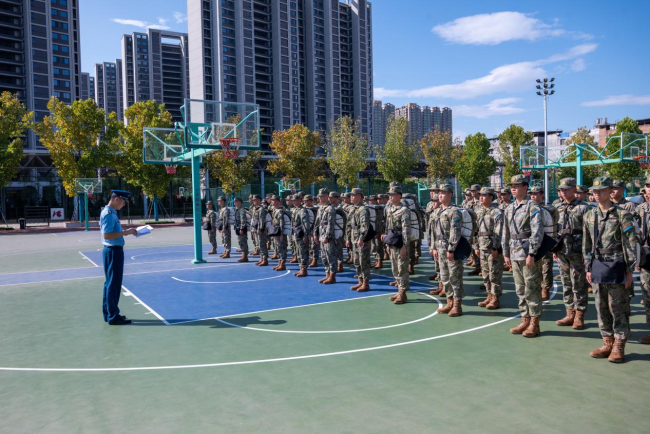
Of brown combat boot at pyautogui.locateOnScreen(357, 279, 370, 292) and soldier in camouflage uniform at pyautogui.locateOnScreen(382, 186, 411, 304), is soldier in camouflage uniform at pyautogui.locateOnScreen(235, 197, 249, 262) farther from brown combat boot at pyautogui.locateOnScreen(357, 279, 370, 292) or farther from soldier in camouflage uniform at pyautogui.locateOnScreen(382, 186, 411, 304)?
soldier in camouflage uniform at pyautogui.locateOnScreen(382, 186, 411, 304)

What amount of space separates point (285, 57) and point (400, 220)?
316ft

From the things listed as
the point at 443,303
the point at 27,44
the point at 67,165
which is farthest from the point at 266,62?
the point at 443,303

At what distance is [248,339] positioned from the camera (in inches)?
291

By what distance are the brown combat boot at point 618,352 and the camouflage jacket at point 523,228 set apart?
1611 mm

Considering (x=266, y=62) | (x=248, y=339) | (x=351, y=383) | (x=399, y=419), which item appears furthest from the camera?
(x=266, y=62)

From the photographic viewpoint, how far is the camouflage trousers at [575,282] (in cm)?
782

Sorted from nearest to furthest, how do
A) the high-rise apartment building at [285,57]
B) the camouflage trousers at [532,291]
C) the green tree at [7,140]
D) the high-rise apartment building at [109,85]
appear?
the camouflage trousers at [532,291]
the green tree at [7,140]
the high-rise apartment building at [285,57]
the high-rise apartment building at [109,85]

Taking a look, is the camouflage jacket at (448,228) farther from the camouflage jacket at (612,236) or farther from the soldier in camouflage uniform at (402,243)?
the camouflage jacket at (612,236)

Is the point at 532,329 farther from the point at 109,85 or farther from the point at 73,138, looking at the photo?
the point at 109,85

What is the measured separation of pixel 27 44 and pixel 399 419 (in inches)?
3571

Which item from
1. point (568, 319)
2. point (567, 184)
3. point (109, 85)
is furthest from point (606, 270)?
point (109, 85)

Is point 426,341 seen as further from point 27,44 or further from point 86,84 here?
point 86,84

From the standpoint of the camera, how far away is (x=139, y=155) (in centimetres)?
4044

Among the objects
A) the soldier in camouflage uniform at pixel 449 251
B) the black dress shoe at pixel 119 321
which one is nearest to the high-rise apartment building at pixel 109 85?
the black dress shoe at pixel 119 321
